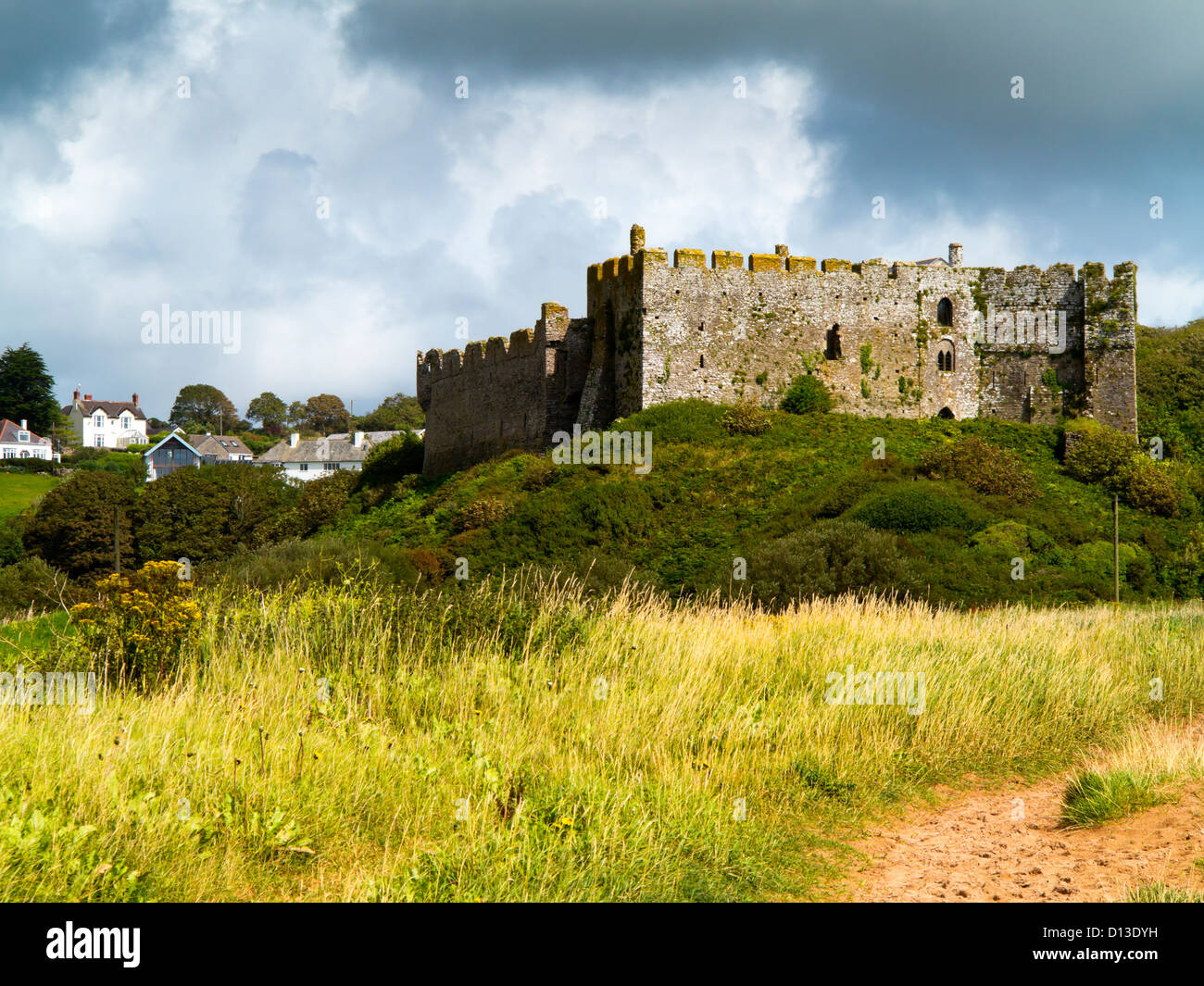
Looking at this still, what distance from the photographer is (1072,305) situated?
42.6 metres

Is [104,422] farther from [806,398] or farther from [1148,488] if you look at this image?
[1148,488]

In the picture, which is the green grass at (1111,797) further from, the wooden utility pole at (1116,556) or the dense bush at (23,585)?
the dense bush at (23,585)

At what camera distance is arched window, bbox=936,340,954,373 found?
140 feet

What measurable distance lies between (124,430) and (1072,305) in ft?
386

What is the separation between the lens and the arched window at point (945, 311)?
4294 cm

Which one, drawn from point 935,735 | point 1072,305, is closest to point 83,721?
point 935,735

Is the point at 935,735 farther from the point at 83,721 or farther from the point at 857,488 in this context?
the point at 857,488

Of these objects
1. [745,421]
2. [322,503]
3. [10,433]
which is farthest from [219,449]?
[745,421]

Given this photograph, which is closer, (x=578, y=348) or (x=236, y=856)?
(x=236, y=856)

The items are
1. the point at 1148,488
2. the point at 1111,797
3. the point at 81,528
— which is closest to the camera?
the point at 1111,797

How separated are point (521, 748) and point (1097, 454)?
3354 cm

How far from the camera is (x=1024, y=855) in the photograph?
23.8ft

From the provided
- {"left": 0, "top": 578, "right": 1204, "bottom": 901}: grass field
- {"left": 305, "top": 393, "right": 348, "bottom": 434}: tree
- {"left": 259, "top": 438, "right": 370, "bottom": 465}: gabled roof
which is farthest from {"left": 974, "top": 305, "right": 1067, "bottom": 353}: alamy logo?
{"left": 305, "top": 393, "right": 348, "bottom": 434}: tree
